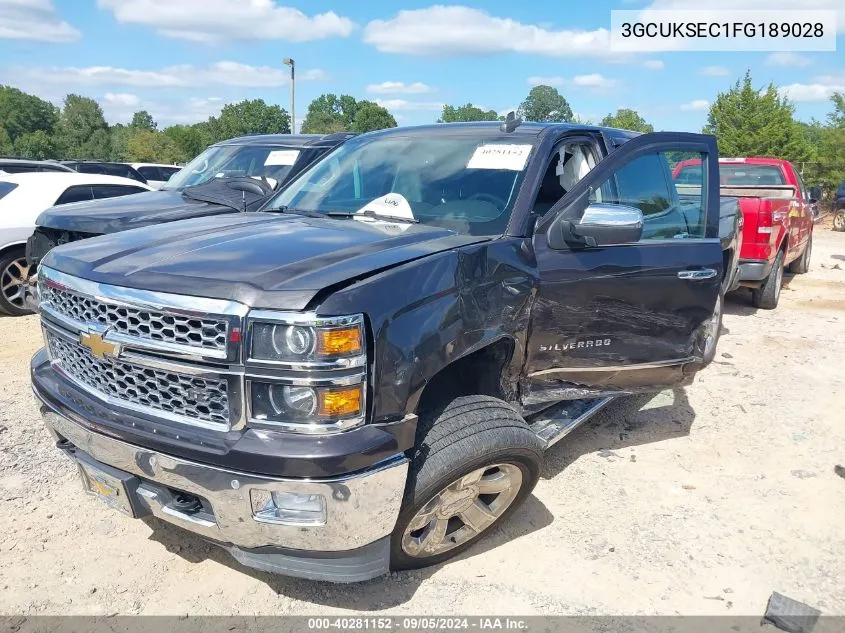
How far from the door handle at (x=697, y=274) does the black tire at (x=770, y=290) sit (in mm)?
4942

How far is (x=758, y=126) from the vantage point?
92.8 ft

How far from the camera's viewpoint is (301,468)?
2.18 m

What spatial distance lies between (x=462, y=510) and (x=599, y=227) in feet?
4.74

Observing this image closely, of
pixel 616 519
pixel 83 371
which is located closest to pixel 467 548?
pixel 616 519

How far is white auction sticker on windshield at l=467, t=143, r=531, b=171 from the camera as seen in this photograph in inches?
135

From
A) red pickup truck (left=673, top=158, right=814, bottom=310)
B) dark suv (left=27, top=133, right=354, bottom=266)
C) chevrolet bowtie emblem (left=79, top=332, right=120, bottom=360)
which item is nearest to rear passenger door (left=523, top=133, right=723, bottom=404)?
chevrolet bowtie emblem (left=79, top=332, right=120, bottom=360)

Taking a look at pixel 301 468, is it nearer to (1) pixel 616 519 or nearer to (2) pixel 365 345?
(2) pixel 365 345

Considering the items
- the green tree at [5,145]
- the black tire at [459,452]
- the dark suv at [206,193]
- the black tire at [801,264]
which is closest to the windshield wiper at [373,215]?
the black tire at [459,452]

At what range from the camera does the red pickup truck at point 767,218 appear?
24.7ft

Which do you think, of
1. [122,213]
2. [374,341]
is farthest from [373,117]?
[374,341]

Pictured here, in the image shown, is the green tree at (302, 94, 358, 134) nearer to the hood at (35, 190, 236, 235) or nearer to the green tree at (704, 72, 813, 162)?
the green tree at (704, 72, 813, 162)

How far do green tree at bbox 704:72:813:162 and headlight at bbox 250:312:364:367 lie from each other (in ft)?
97.2

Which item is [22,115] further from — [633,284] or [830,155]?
[633,284]

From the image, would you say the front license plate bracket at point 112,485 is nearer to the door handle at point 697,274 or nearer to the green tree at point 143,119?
the door handle at point 697,274
